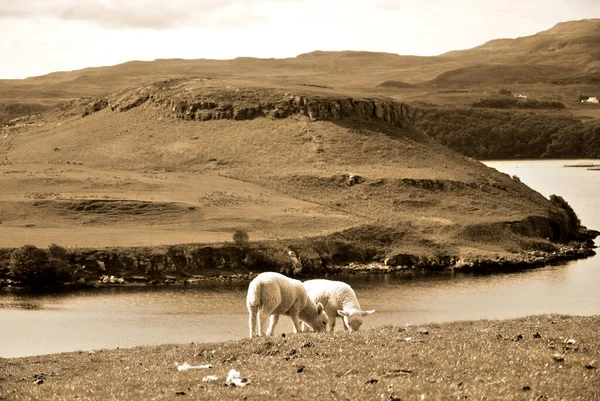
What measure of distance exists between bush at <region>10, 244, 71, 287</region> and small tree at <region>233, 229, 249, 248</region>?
1559cm

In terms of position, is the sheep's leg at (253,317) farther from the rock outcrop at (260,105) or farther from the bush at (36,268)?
the rock outcrop at (260,105)

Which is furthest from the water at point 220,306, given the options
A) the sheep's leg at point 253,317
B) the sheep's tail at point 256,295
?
the sheep's tail at point 256,295

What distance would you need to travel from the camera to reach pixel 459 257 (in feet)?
310

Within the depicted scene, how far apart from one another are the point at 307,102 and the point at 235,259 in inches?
2322

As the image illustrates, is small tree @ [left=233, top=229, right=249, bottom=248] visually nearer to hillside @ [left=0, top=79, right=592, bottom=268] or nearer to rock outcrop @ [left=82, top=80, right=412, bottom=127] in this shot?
hillside @ [left=0, top=79, right=592, bottom=268]

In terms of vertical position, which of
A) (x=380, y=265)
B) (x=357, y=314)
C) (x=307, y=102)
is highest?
(x=307, y=102)

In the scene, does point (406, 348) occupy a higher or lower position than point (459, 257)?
higher

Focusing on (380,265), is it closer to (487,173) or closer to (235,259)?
(235,259)

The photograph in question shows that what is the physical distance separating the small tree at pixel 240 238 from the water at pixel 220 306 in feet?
28.3

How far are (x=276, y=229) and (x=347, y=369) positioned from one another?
75.1 meters

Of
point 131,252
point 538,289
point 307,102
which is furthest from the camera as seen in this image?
point 307,102

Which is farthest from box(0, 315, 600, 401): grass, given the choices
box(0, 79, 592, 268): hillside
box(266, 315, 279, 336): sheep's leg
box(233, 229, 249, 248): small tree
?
box(0, 79, 592, 268): hillside

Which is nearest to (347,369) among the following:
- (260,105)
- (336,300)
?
(336,300)

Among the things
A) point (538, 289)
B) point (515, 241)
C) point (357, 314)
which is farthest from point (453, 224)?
point (357, 314)
